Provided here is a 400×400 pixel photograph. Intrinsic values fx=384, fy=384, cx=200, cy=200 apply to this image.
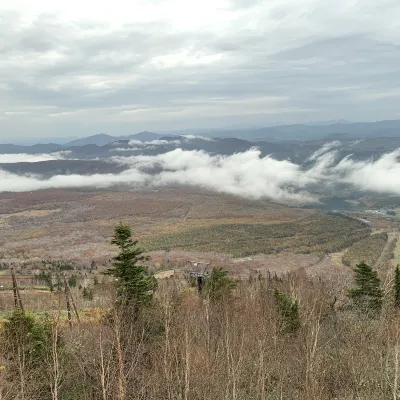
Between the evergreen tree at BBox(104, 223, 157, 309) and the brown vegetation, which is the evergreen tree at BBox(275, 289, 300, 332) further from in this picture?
the evergreen tree at BBox(104, 223, 157, 309)

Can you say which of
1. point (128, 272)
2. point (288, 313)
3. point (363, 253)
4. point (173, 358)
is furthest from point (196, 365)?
point (363, 253)

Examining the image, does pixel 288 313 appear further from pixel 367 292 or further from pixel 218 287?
pixel 218 287

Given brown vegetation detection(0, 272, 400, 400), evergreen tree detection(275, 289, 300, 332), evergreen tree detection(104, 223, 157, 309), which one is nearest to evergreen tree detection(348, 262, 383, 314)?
evergreen tree detection(275, 289, 300, 332)

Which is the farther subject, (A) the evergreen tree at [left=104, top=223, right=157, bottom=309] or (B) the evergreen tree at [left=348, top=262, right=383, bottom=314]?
(B) the evergreen tree at [left=348, top=262, right=383, bottom=314]

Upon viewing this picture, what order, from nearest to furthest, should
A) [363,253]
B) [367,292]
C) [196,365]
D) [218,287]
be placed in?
[196,365]
[367,292]
[218,287]
[363,253]

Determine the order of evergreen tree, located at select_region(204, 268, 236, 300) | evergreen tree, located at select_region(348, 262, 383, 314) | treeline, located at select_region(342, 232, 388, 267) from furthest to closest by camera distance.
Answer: treeline, located at select_region(342, 232, 388, 267) → evergreen tree, located at select_region(204, 268, 236, 300) → evergreen tree, located at select_region(348, 262, 383, 314)

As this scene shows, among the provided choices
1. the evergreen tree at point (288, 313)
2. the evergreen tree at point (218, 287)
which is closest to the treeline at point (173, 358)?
the evergreen tree at point (288, 313)

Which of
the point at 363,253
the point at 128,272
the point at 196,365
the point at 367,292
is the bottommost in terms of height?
the point at 363,253

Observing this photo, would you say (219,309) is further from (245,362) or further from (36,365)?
(36,365)
